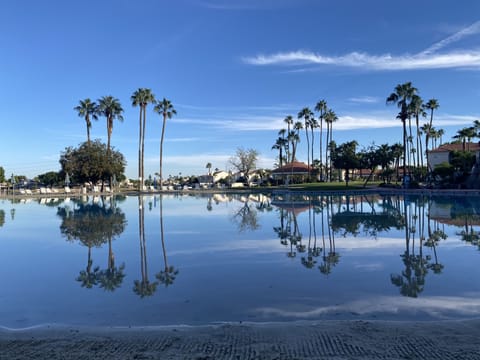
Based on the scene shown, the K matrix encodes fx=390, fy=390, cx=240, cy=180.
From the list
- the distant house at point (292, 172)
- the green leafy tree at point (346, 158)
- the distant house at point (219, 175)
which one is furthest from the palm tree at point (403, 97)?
the distant house at point (219, 175)

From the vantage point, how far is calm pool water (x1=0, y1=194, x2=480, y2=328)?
506 centimetres

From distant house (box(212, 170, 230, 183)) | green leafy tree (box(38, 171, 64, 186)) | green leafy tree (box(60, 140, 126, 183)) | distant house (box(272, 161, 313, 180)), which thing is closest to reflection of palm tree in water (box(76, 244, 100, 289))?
green leafy tree (box(60, 140, 126, 183))

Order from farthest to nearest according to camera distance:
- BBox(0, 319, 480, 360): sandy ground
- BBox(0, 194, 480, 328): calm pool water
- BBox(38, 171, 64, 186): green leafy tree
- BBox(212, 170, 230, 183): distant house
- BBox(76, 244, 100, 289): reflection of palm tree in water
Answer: BBox(212, 170, 230, 183): distant house
BBox(38, 171, 64, 186): green leafy tree
BBox(76, 244, 100, 289): reflection of palm tree in water
BBox(0, 194, 480, 328): calm pool water
BBox(0, 319, 480, 360): sandy ground

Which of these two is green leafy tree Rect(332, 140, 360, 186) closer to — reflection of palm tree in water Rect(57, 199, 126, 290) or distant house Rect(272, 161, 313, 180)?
distant house Rect(272, 161, 313, 180)

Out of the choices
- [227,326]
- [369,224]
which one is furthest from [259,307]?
[369,224]

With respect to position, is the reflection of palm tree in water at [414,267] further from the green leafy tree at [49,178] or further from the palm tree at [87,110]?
the green leafy tree at [49,178]

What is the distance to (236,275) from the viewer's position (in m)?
7.04

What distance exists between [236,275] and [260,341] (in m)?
3.10

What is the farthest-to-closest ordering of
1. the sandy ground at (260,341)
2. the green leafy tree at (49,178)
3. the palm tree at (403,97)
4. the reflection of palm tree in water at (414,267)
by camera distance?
the green leafy tree at (49,178), the palm tree at (403,97), the reflection of palm tree in water at (414,267), the sandy ground at (260,341)

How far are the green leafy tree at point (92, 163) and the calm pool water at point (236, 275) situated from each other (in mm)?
31089

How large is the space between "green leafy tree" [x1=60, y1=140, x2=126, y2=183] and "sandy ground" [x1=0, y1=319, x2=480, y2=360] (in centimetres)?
4064

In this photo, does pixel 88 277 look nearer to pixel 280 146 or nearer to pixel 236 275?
pixel 236 275

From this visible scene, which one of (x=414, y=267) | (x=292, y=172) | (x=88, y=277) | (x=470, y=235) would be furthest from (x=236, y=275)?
(x=292, y=172)

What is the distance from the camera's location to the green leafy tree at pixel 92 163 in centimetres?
4256
